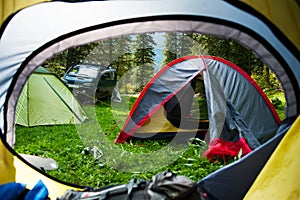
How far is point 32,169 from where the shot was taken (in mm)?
1479

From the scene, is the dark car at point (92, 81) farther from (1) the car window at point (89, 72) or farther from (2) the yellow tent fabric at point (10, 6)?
(2) the yellow tent fabric at point (10, 6)

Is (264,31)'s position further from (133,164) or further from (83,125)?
(83,125)

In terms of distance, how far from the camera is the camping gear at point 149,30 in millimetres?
1085

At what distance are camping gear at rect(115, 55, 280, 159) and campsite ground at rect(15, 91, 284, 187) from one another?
0.47 ft

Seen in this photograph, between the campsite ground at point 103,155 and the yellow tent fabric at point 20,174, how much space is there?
0.67 m

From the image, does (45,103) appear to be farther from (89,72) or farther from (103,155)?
(89,72)

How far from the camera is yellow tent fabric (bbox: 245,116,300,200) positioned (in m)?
0.77

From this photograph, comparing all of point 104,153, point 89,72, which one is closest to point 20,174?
point 104,153

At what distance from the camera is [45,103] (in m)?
3.53

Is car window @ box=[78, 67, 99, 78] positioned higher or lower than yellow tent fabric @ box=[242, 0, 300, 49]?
lower

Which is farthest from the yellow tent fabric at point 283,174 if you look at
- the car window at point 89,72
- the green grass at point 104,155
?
the car window at point 89,72

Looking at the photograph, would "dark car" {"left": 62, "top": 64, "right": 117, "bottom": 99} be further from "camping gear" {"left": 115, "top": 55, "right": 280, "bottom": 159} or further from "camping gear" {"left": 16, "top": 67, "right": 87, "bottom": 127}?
"camping gear" {"left": 115, "top": 55, "right": 280, "bottom": 159}

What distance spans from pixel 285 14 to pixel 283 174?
480 millimetres

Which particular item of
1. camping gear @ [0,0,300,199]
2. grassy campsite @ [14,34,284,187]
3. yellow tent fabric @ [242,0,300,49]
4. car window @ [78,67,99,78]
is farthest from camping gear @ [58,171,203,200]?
car window @ [78,67,99,78]
